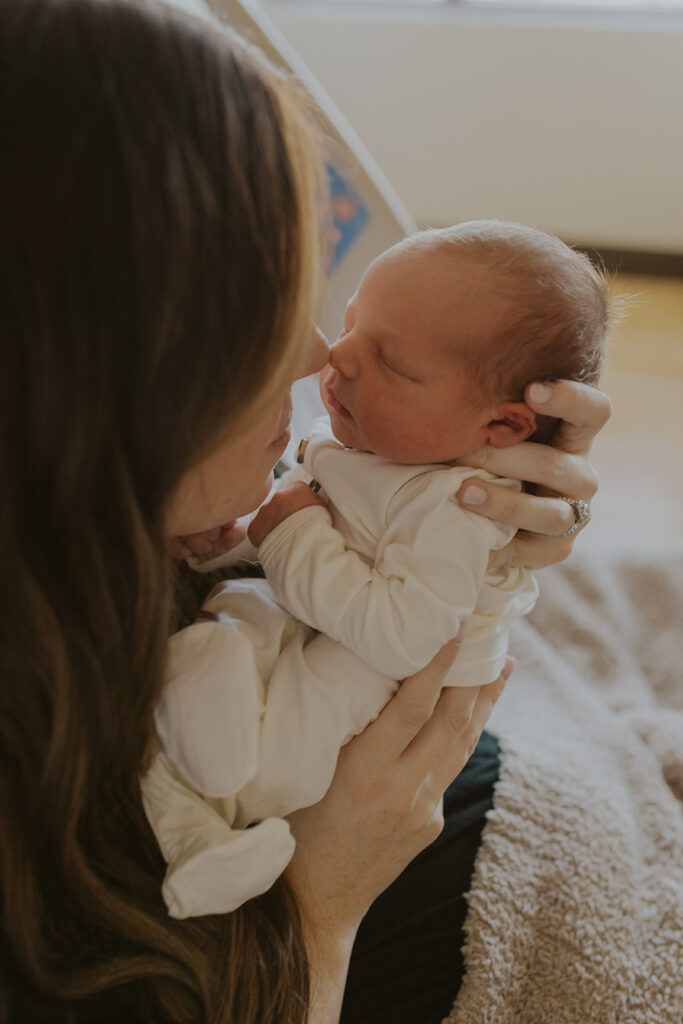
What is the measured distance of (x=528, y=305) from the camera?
902 mm

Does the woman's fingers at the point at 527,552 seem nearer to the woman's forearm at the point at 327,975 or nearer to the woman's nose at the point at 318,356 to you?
the woman's nose at the point at 318,356

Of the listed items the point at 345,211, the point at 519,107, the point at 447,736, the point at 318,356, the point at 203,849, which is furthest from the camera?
the point at 519,107

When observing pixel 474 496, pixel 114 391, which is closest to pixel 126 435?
pixel 114 391

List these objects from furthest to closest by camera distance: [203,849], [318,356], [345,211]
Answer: [345,211]
[318,356]
[203,849]

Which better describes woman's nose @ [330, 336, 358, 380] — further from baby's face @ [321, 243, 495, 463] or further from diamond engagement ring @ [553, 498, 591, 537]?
diamond engagement ring @ [553, 498, 591, 537]

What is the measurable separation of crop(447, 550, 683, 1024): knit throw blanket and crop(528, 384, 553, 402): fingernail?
480 mm

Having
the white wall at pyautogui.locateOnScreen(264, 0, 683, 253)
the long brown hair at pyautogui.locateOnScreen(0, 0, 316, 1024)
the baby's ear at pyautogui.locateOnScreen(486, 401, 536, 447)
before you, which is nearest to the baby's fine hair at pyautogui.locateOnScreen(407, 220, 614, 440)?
the baby's ear at pyautogui.locateOnScreen(486, 401, 536, 447)

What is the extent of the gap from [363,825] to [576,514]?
41cm

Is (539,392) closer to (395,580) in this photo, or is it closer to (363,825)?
(395,580)

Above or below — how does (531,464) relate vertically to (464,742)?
above

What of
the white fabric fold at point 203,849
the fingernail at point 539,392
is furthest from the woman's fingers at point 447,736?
the fingernail at point 539,392

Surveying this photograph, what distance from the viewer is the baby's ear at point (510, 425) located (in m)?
0.94

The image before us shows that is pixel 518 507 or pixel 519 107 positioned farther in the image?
pixel 519 107

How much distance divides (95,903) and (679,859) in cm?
70
